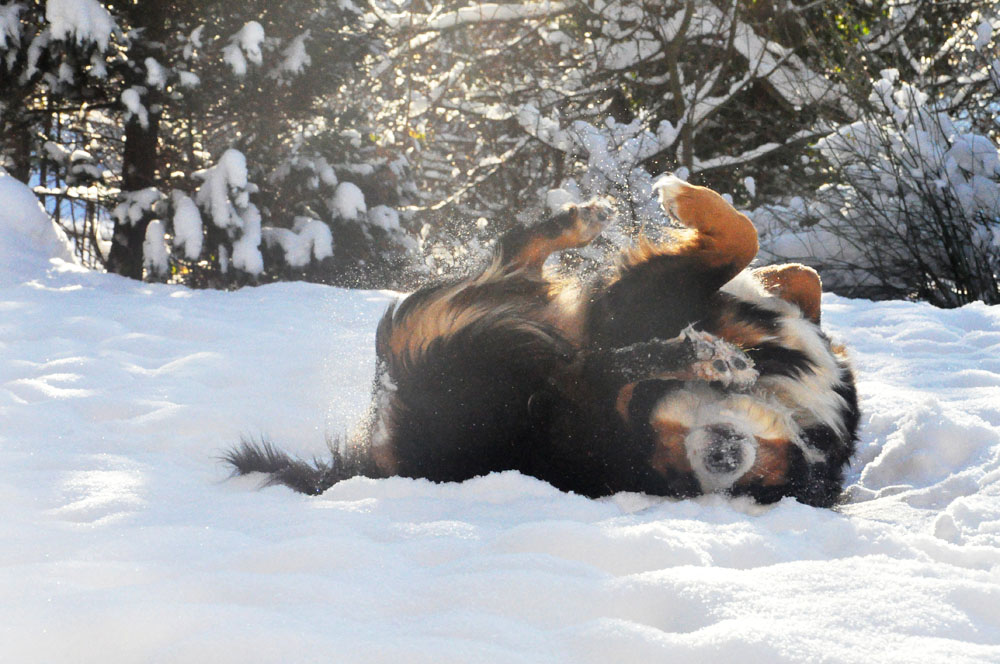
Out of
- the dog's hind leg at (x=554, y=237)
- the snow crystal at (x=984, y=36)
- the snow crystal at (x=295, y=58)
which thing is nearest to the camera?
the dog's hind leg at (x=554, y=237)

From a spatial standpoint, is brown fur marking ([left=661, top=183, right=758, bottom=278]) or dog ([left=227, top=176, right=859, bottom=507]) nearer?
dog ([left=227, top=176, right=859, bottom=507])

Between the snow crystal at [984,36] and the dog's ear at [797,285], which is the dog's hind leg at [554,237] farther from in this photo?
the snow crystal at [984,36]

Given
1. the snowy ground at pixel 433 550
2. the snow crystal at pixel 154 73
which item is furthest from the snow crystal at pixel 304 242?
the snowy ground at pixel 433 550

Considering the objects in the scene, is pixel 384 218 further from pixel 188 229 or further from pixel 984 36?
pixel 984 36

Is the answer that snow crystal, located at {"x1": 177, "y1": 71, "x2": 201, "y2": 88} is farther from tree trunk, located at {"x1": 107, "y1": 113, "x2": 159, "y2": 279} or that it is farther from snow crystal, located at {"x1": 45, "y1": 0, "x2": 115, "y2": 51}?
snow crystal, located at {"x1": 45, "y1": 0, "x2": 115, "y2": 51}

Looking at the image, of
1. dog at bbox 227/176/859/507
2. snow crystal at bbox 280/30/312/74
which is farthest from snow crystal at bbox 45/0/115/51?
dog at bbox 227/176/859/507

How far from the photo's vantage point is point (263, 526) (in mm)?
1645

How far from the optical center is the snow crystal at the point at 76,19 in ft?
18.7

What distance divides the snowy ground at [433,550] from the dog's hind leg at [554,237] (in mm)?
686

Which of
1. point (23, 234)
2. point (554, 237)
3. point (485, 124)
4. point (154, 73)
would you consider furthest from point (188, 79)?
point (554, 237)

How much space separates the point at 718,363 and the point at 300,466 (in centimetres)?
101

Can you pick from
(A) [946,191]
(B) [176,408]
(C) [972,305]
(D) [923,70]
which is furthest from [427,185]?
(B) [176,408]

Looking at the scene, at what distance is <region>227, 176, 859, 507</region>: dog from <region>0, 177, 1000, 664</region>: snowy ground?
124mm

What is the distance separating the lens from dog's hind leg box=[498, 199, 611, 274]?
2.43 m
